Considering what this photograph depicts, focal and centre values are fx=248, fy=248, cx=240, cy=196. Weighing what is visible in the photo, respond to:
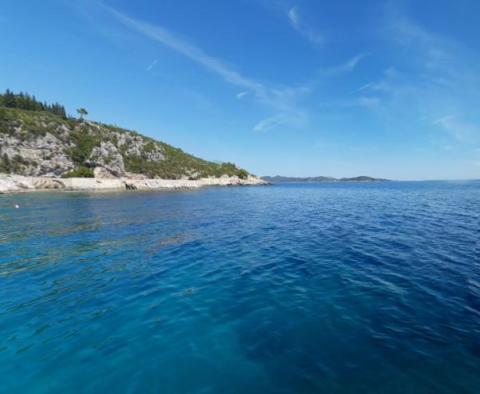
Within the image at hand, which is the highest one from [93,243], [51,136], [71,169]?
[51,136]

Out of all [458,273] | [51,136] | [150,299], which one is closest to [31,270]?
[150,299]

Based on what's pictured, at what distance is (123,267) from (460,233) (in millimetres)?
27578

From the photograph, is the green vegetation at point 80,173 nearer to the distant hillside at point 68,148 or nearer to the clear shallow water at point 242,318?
the distant hillside at point 68,148

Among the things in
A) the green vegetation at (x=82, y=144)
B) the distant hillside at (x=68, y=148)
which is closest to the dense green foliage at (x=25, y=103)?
the distant hillside at (x=68, y=148)

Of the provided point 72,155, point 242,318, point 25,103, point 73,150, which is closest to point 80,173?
point 72,155

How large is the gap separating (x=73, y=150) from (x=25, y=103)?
5783 cm

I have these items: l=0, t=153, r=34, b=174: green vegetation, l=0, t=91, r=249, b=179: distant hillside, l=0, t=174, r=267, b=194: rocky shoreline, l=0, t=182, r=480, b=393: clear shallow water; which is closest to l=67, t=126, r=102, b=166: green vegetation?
l=0, t=91, r=249, b=179: distant hillside

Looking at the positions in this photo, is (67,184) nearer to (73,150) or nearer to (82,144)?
(73,150)

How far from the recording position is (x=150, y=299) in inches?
435

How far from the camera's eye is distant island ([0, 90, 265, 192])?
4003 inches

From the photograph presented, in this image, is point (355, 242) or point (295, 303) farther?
point (355, 242)

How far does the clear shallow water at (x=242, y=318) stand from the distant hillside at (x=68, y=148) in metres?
118

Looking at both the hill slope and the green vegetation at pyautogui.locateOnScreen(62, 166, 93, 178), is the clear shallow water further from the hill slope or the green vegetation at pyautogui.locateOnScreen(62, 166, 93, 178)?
the hill slope

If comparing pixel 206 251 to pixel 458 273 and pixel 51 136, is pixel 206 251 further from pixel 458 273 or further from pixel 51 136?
pixel 51 136
